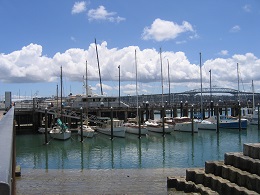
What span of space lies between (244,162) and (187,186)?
2592 mm

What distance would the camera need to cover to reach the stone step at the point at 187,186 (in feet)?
40.7

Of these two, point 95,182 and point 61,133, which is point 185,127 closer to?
point 61,133

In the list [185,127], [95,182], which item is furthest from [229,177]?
[185,127]

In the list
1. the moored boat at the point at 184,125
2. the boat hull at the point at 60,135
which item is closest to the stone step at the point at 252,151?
the boat hull at the point at 60,135

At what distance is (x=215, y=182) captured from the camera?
40.2 feet

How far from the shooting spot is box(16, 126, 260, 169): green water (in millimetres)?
29047

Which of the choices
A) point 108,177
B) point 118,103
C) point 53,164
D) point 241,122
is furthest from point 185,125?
point 108,177

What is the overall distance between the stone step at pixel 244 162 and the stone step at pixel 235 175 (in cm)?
20

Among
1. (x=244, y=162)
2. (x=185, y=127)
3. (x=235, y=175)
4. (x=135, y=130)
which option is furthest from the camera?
(x=185, y=127)

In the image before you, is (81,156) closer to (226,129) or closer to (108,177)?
(108,177)

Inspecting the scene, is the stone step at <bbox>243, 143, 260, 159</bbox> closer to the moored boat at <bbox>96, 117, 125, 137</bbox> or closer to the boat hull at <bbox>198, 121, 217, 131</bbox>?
the moored boat at <bbox>96, 117, 125, 137</bbox>

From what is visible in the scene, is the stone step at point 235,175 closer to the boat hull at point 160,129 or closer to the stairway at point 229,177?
the stairway at point 229,177

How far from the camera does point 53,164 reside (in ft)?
96.3

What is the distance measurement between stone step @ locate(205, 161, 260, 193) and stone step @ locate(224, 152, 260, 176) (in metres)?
0.20
